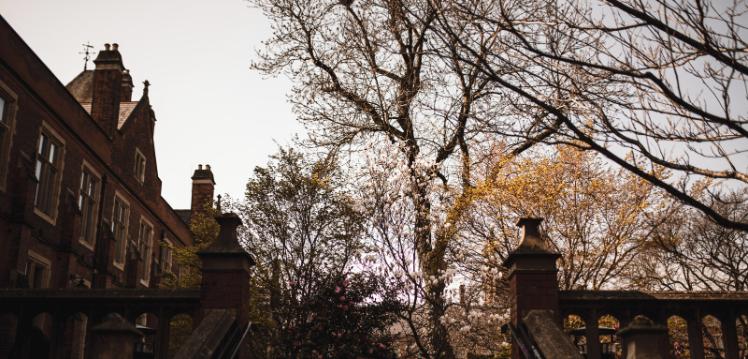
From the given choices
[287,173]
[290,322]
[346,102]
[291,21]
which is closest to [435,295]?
[290,322]

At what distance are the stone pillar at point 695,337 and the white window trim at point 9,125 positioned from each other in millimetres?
15999

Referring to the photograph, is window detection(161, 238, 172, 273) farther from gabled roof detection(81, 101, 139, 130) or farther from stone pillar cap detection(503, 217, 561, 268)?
stone pillar cap detection(503, 217, 561, 268)

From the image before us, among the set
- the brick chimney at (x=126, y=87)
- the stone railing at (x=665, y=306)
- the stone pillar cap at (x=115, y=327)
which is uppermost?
the brick chimney at (x=126, y=87)

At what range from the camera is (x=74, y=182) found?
21562 mm

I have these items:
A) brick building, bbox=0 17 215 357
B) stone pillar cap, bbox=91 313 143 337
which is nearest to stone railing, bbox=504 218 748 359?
stone pillar cap, bbox=91 313 143 337

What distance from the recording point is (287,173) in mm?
18188

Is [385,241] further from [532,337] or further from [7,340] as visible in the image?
[7,340]

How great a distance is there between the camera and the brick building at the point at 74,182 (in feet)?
56.4

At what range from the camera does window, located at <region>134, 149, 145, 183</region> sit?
28797 millimetres

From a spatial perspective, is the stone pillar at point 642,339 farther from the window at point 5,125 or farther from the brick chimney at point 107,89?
the brick chimney at point 107,89

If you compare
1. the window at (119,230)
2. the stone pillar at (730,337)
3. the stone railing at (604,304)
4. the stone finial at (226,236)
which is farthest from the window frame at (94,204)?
the stone pillar at (730,337)

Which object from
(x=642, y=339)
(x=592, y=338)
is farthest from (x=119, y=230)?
(x=642, y=339)

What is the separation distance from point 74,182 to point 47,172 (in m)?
1.68

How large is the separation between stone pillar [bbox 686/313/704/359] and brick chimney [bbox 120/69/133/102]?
29.4 metres
